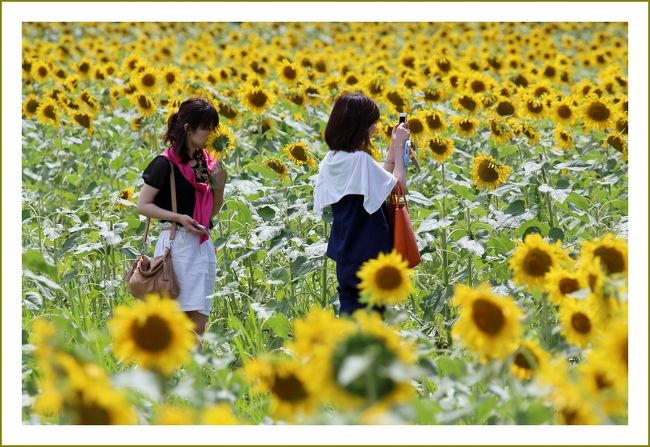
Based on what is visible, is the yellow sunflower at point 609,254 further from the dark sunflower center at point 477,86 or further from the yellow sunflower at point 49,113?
the yellow sunflower at point 49,113

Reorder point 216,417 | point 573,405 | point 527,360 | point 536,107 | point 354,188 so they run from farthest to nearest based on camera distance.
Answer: point 536,107 < point 354,188 < point 527,360 < point 573,405 < point 216,417

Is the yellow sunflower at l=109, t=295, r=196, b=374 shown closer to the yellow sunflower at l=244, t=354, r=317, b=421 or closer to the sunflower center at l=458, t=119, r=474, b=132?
the yellow sunflower at l=244, t=354, r=317, b=421

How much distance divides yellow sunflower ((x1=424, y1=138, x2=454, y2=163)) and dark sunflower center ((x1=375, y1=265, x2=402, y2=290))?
184 centimetres

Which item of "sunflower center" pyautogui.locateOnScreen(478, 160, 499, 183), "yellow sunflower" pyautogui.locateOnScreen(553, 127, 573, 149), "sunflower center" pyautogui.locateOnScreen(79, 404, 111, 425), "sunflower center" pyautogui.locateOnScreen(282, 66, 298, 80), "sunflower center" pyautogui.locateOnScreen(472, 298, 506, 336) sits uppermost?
"sunflower center" pyautogui.locateOnScreen(282, 66, 298, 80)

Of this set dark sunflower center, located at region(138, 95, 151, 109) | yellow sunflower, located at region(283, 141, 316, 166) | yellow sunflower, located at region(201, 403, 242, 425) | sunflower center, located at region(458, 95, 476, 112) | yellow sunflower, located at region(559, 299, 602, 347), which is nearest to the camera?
yellow sunflower, located at region(201, 403, 242, 425)

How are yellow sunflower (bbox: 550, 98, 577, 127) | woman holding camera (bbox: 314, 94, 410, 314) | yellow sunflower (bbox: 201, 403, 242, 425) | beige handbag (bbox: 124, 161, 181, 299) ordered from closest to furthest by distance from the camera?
yellow sunflower (bbox: 201, 403, 242, 425)
woman holding camera (bbox: 314, 94, 410, 314)
beige handbag (bbox: 124, 161, 181, 299)
yellow sunflower (bbox: 550, 98, 577, 127)

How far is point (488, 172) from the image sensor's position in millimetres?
4285

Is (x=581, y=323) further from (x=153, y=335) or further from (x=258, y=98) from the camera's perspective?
(x=258, y=98)

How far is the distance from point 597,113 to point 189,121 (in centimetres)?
248

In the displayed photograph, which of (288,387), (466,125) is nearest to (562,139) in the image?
(466,125)

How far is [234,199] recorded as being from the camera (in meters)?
4.43

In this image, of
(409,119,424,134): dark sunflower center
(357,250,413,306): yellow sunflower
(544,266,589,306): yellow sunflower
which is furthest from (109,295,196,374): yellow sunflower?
(409,119,424,134): dark sunflower center

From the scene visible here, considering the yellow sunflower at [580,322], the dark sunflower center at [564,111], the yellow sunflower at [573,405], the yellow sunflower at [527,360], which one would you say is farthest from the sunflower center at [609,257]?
the dark sunflower center at [564,111]

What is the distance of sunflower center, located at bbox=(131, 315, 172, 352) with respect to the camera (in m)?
2.31
